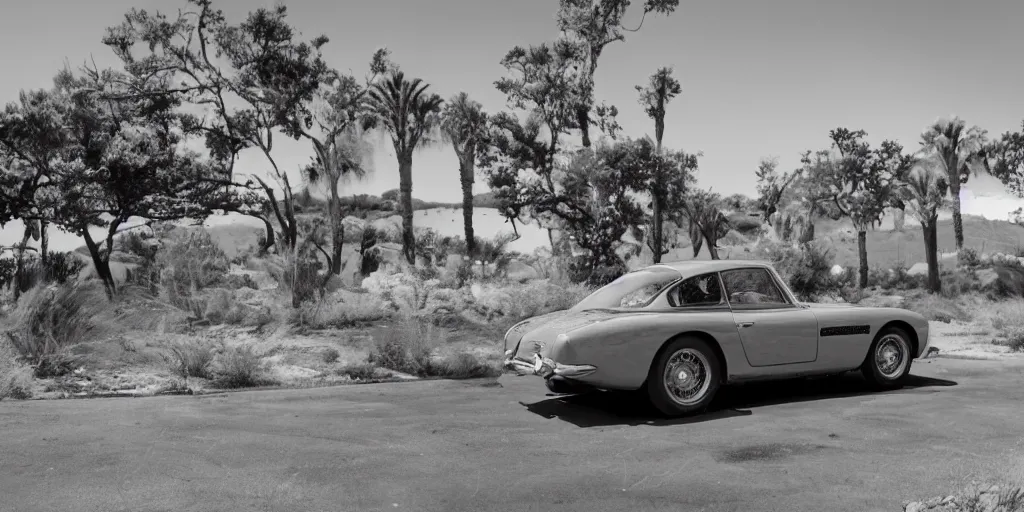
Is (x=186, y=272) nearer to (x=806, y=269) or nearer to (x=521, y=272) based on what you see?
(x=521, y=272)

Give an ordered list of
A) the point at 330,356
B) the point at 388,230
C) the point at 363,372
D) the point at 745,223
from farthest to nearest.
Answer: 1. the point at 745,223
2. the point at 388,230
3. the point at 330,356
4. the point at 363,372

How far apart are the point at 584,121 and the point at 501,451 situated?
29.5 meters

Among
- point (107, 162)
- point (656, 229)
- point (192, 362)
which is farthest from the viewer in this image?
point (656, 229)

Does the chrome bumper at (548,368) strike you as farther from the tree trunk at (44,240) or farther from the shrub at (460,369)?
the tree trunk at (44,240)

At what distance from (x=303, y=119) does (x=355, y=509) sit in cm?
3067

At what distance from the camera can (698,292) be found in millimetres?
7801

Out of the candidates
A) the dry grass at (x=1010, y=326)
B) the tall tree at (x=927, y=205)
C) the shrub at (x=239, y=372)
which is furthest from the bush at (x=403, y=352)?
the tall tree at (x=927, y=205)

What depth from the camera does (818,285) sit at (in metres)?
28.8

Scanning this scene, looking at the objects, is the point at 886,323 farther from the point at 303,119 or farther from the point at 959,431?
the point at 303,119

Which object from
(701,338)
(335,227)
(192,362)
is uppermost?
(335,227)

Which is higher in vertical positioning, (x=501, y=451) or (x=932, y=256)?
(x=932, y=256)

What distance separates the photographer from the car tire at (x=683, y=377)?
7148 millimetres

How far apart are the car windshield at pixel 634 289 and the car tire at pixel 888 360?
2369mm

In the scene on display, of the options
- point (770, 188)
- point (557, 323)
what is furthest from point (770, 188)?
point (557, 323)
